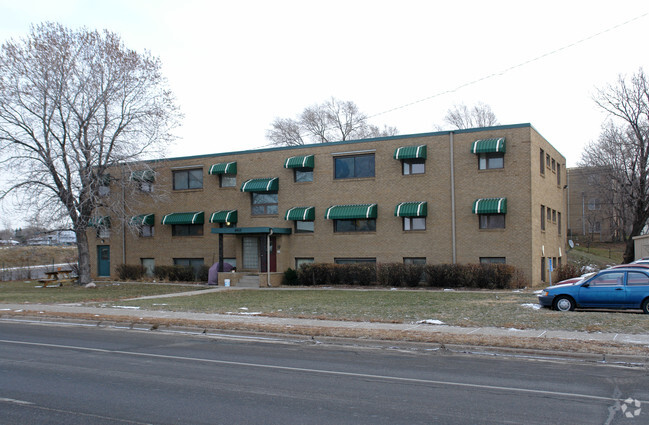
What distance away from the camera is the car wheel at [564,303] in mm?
17234

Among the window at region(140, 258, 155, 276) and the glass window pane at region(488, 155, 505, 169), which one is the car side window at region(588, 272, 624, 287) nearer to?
the glass window pane at region(488, 155, 505, 169)

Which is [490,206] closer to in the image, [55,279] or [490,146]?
[490,146]

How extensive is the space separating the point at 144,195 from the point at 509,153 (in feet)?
75.1

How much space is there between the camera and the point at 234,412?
6.94 m

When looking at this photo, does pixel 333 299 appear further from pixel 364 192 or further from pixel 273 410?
pixel 273 410

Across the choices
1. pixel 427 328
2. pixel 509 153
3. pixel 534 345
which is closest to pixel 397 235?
pixel 509 153

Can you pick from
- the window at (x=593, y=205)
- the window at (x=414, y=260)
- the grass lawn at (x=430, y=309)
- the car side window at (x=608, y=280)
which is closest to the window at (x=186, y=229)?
the grass lawn at (x=430, y=309)

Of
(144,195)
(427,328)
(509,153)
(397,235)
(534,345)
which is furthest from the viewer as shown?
(144,195)

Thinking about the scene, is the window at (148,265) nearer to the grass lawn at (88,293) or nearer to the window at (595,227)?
the grass lawn at (88,293)

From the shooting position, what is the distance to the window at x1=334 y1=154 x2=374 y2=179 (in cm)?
Result: 3133

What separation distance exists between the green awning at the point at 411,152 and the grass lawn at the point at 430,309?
7.54 meters

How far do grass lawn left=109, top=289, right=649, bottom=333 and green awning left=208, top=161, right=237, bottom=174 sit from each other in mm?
10501

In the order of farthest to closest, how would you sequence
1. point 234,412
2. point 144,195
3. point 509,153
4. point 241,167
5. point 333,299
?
1. point 144,195
2. point 241,167
3. point 509,153
4. point 333,299
5. point 234,412

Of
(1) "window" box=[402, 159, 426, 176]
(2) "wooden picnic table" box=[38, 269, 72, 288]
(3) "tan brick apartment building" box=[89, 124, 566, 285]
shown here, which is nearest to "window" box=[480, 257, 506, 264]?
(3) "tan brick apartment building" box=[89, 124, 566, 285]
